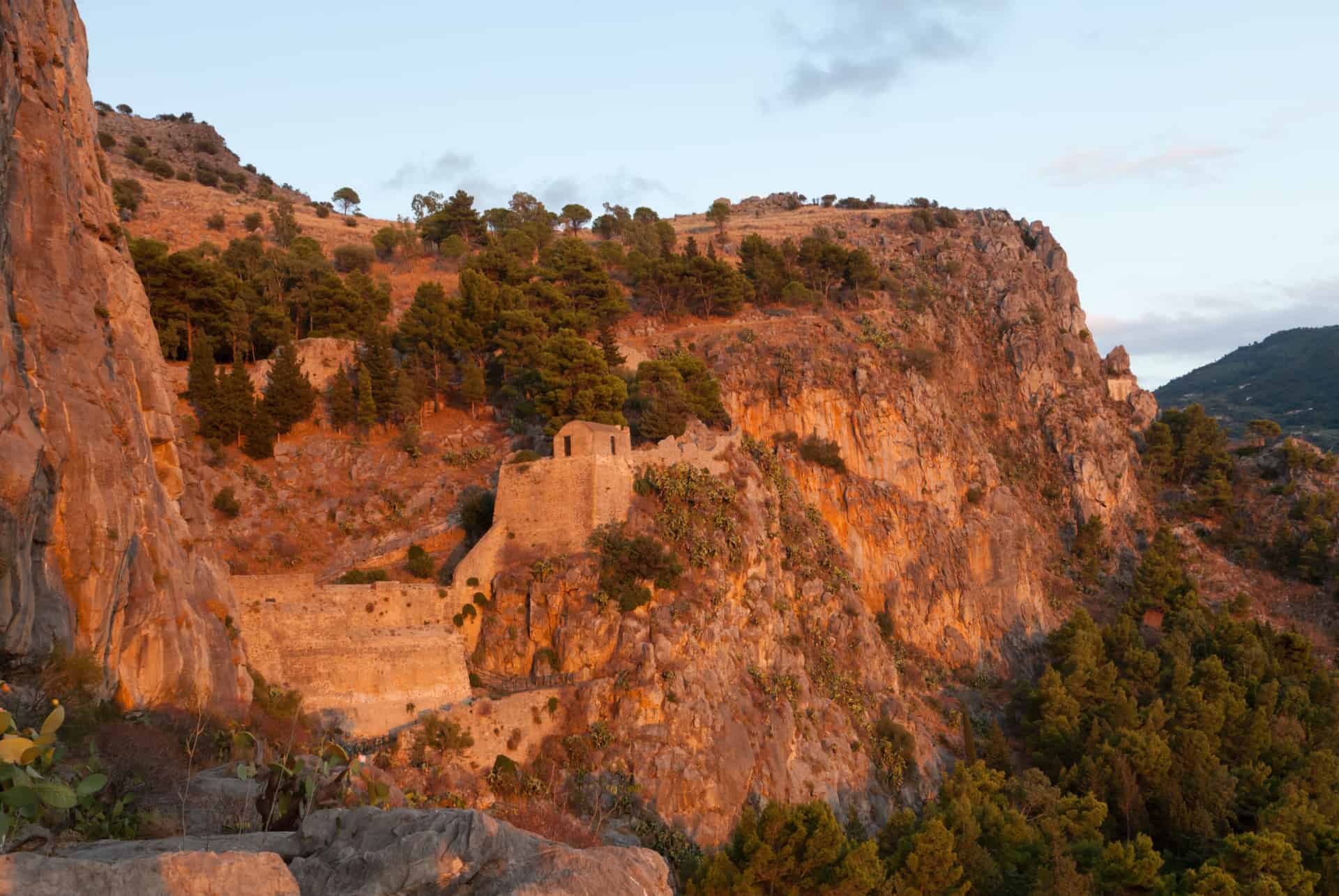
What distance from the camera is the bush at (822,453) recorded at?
2035 inches

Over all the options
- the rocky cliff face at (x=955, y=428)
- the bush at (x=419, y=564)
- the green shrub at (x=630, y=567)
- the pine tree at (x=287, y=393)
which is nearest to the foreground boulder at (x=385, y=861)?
the green shrub at (x=630, y=567)

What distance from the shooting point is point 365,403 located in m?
43.6

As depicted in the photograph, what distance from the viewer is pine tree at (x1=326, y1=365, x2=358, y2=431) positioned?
144ft

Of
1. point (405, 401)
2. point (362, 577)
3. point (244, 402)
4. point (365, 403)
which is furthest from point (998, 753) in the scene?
point (244, 402)

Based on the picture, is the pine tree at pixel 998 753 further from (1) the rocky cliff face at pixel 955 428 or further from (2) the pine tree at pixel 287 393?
(2) the pine tree at pixel 287 393

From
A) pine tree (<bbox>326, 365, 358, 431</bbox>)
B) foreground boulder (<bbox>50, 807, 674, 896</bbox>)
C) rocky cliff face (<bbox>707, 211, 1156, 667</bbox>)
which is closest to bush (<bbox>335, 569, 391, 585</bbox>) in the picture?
pine tree (<bbox>326, 365, 358, 431</bbox>)

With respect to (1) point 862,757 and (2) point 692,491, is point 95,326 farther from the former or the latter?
(1) point 862,757

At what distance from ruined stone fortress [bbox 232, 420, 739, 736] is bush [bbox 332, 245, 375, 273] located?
117 ft

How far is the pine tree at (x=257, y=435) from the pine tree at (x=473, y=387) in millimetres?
8341

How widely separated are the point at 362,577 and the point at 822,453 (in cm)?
2579

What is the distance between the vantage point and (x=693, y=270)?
62.5 m

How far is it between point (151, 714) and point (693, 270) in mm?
47024

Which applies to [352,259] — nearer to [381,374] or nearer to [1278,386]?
[381,374]

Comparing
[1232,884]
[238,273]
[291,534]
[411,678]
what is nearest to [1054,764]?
[1232,884]
